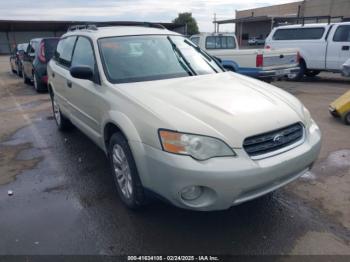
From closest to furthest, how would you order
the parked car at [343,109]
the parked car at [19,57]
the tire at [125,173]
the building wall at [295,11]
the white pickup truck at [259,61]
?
the tire at [125,173], the parked car at [343,109], the white pickup truck at [259,61], the parked car at [19,57], the building wall at [295,11]

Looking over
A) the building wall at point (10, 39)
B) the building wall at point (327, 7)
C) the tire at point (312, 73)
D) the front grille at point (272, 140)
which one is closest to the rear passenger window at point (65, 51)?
the front grille at point (272, 140)

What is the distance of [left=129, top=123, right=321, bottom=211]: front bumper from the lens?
2.48 meters

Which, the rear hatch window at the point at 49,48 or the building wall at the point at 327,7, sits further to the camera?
the building wall at the point at 327,7

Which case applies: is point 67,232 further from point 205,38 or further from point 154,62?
point 205,38

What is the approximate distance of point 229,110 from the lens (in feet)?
9.27

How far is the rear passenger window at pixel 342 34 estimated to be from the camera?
10.8 m

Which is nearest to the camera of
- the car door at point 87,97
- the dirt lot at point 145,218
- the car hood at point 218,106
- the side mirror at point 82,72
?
the car hood at point 218,106

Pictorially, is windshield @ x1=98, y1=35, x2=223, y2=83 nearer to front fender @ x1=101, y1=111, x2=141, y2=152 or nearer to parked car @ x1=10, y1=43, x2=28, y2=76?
front fender @ x1=101, y1=111, x2=141, y2=152

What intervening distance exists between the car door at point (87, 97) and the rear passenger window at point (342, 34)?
9.42 m

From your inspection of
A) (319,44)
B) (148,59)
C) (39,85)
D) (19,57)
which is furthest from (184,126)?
(19,57)

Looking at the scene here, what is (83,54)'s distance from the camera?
4359 millimetres

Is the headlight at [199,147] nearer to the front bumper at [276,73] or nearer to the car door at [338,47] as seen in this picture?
the front bumper at [276,73]

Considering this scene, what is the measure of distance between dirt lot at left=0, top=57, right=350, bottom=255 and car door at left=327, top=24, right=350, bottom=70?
7168 mm

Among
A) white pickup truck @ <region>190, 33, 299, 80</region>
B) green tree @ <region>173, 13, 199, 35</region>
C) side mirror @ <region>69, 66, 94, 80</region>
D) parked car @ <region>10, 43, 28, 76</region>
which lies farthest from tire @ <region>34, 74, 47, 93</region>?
green tree @ <region>173, 13, 199, 35</region>
